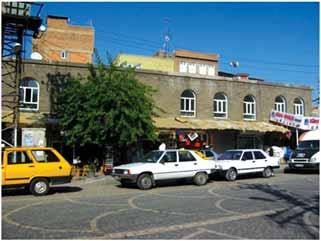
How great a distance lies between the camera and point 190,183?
18016mm

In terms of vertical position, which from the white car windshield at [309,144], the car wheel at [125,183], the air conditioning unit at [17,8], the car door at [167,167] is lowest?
the car wheel at [125,183]

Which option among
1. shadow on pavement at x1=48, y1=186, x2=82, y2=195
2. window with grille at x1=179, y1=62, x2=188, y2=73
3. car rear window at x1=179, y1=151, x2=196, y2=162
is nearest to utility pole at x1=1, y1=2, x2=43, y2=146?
shadow on pavement at x1=48, y1=186, x2=82, y2=195

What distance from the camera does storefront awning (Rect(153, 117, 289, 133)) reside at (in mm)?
26466

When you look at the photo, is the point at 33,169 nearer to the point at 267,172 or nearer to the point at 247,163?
the point at 247,163

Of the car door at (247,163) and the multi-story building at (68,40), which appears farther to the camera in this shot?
the multi-story building at (68,40)

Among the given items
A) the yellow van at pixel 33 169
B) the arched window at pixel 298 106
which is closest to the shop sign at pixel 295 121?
the arched window at pixel 298 106

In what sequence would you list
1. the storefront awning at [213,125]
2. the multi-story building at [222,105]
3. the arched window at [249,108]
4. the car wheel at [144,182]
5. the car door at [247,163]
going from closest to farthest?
1. the car wheel at [144,182]
2. the car door at [247,163]
3. the storefront awning at [213,125]
4. the multi-story building at [222,105]
5. the arched window at [249,108]

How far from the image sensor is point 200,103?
29.9 m

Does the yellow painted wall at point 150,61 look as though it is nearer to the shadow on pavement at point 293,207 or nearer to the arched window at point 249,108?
the arched window at point 249,108

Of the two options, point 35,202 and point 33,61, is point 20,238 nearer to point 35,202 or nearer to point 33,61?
point 35,202

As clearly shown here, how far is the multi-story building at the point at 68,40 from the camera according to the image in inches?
2313

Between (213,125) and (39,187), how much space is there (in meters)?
16.3

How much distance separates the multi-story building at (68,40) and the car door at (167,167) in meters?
44.0

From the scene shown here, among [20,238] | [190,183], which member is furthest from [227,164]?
[20,238]
